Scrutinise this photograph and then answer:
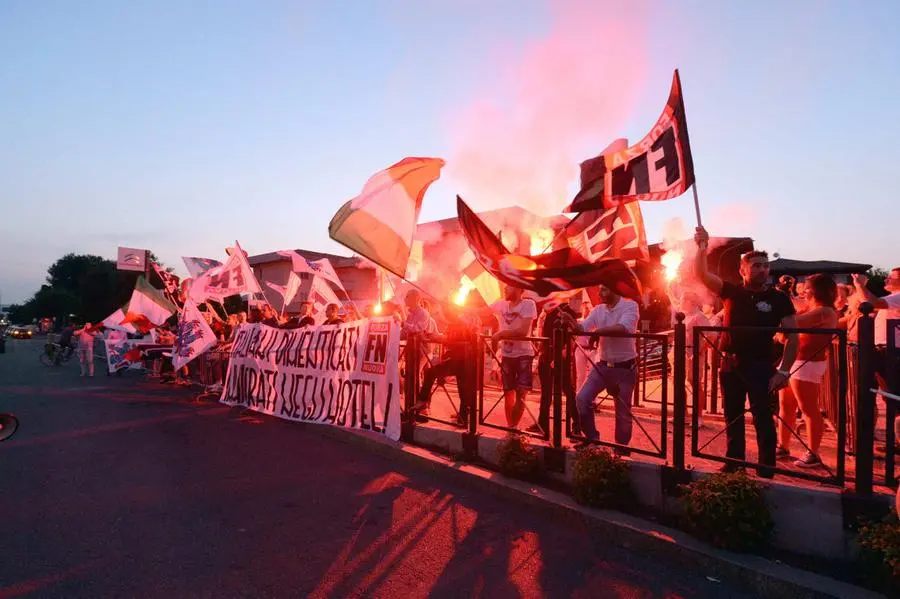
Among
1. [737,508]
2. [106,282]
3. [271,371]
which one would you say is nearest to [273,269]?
[106,282]

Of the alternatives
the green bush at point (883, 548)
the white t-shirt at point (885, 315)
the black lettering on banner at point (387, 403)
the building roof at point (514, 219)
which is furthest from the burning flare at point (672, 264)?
the green bush at point (883, 548)

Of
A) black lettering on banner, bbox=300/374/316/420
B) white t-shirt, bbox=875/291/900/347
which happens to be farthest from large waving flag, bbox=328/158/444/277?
white t-shirt, bbox=875/291/900/347

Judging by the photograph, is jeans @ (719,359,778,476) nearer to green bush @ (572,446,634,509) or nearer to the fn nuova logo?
green bush @ (572,446,634,509)

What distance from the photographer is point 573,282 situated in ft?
21.2

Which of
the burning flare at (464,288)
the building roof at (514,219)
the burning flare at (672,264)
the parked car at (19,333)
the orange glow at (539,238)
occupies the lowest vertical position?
the parked car at (19,333)

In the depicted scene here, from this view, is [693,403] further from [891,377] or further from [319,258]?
[319,258]

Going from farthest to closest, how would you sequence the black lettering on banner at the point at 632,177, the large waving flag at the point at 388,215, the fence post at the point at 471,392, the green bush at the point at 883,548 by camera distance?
the large waving flag at the point at 388,215 → the fence post at the point at 471,392 → the black lettering on banner at the point at 632,177 → the green bush at the point at 883,548

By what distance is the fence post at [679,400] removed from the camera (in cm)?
476

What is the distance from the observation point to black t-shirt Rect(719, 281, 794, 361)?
512 centimetres

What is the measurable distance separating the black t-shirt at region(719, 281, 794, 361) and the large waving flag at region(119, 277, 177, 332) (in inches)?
686

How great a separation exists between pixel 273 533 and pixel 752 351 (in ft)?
13.4

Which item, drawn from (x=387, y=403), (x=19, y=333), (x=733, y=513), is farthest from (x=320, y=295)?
(x=19, y=333)

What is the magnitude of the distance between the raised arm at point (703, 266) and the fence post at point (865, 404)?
1230 mm

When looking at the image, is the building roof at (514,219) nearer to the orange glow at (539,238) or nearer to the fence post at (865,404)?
the orange glow at (539,238)
